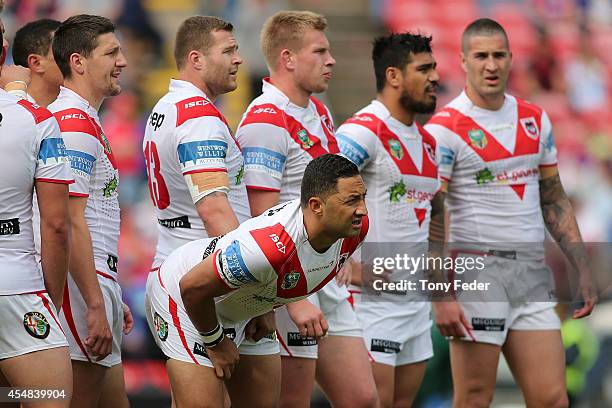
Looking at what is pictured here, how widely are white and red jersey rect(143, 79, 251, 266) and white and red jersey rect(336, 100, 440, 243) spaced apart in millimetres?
1269

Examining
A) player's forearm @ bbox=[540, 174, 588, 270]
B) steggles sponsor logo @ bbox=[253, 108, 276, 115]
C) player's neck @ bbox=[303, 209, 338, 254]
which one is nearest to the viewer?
player's neck @ bbox=[303, 209, 338, 254]

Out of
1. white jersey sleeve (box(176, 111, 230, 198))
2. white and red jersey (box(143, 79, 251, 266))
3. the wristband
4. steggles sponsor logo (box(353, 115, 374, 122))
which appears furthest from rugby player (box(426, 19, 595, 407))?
the wristband

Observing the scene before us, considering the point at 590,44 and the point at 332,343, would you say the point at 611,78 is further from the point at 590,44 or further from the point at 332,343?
the point at 332,343

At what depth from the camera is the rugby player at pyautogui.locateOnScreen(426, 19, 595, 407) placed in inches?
301

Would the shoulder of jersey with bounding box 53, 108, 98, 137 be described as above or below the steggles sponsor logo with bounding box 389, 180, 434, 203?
above

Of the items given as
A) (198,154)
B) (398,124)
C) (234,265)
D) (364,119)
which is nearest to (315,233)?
(234,265)

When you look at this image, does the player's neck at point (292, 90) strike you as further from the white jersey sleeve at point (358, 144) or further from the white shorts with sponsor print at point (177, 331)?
the white shorts with sponsor print at point (177, 331)

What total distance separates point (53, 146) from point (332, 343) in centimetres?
231

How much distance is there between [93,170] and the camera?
6.24 metres

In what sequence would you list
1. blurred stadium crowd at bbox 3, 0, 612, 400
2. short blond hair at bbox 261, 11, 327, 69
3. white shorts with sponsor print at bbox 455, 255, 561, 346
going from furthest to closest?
blurred stadium crowd at bbox 3, 0, 612, 400 < white shorts with sponsor print at bbox 455, 255, 561, 346 < short blond hair at bbox 261, 11, 327, 69

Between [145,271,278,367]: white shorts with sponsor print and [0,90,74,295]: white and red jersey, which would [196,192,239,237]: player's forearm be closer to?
[145,271,278,367]: white shorts with sponsor print

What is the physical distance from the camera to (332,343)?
6.98m

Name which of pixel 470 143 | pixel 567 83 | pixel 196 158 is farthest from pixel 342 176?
pixel 567 83

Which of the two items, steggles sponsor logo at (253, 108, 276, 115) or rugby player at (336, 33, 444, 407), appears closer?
steggles sponsor logo at (253, 108, 276, 115)
